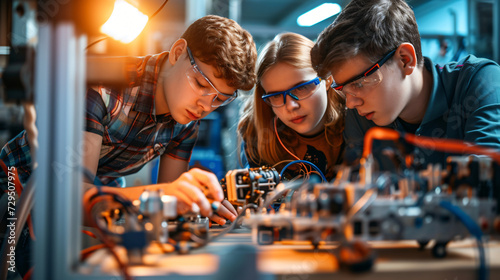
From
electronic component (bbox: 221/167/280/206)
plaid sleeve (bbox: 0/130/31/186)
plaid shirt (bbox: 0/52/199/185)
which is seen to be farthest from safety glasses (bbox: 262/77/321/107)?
plaid sleeve (bbox: 0/130/31/186)

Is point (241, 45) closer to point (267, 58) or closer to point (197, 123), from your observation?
point (267, 58)

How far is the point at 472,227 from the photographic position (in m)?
0.55

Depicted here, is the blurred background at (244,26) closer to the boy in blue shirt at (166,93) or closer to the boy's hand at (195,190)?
the boy in blue shirt at (166,93)

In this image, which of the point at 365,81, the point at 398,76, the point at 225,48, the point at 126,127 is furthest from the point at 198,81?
the point at 398,76

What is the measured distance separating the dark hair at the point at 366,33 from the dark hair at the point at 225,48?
0.27 m

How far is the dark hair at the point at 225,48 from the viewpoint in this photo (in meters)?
1.32

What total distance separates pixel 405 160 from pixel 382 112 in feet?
1.87

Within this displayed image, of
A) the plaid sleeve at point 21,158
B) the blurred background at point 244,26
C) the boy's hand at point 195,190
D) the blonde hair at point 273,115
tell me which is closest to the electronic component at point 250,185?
the boy's hand at point 195,190

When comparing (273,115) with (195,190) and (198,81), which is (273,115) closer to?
(198,81)

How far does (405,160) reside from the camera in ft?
2.10

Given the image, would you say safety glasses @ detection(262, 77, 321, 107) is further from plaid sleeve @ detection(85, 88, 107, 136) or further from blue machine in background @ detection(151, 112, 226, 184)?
blue machine in background @ detection(151, 112, 226, 184)

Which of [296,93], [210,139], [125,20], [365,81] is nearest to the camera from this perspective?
[125,20]

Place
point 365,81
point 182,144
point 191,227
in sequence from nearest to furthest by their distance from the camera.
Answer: point 191,227
point 365,81
point 182,144

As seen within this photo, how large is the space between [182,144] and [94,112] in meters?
0.50
